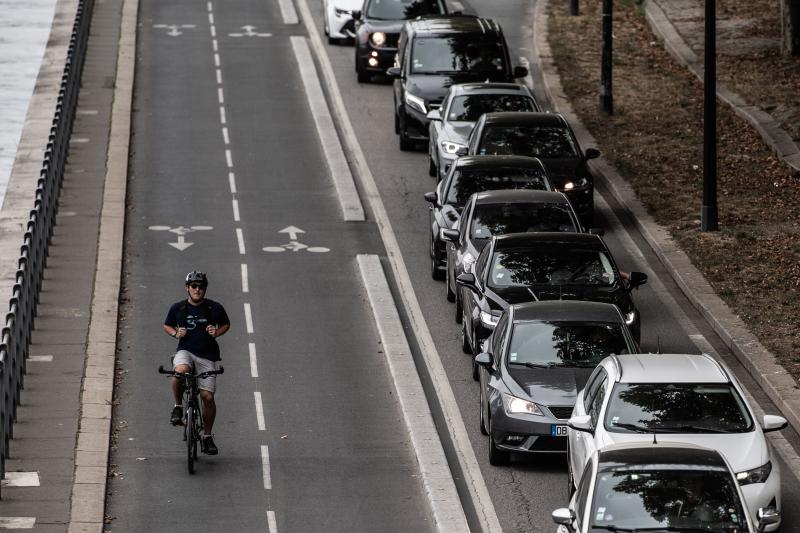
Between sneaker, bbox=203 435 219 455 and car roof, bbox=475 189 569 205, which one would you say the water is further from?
sneaker, bbox=203 435 219 455

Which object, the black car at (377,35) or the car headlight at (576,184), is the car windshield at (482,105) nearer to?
the car headlight at (576,184)

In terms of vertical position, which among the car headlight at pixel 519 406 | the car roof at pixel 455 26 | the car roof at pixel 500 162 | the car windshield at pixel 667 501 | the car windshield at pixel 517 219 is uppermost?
the car windshield at pixel 667 501

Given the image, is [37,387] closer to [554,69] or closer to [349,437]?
[349,437]

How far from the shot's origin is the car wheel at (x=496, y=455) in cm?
1738

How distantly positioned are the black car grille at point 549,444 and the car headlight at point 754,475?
9.30 feet

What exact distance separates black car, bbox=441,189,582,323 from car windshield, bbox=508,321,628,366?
490cm

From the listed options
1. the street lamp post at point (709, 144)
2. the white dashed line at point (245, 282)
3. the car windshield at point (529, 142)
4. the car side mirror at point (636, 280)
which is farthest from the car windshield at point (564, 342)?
the car windshield at point (529, 142)

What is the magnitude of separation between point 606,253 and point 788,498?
5453 millimetres

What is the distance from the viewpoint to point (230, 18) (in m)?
47.1

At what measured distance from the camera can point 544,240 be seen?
21234mm

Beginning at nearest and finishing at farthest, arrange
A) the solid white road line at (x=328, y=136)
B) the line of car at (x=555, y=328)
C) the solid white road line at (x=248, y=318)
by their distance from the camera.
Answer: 1. the line of car at (x=555, y=328)
2. the solid white road line at (x=248, y=318)
3. the solid white road line at (x=328, y=136)

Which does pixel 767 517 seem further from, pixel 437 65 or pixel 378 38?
pixel 378 38

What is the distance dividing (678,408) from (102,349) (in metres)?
8.84

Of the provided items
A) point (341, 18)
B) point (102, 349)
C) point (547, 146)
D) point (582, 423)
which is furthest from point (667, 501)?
point (341, 18)
